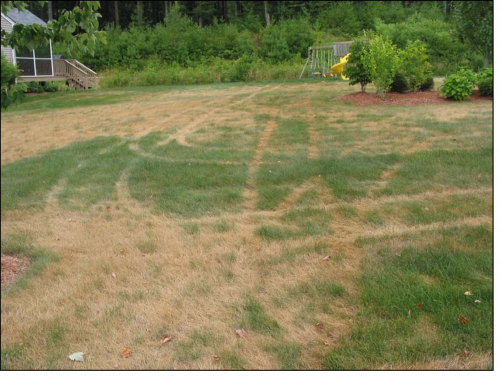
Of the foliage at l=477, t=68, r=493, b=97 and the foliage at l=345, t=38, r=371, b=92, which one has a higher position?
the foliage at l=345, t=38, r=371, b=92

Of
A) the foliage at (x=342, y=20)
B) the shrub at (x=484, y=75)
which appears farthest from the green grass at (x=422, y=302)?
→ the foliage at (x=342, y=20)

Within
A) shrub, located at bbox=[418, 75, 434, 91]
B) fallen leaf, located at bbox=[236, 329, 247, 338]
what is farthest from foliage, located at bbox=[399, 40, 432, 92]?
fallen leaf, located at bbox=[236, 329, 247, 338]

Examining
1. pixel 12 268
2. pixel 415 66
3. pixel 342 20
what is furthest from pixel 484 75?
pixel 342 20

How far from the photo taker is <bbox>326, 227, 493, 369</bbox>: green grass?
8.43 ft

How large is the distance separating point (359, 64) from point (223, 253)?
11432 millimetres

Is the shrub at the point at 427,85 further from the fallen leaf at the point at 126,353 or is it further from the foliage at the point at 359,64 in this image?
the fallen leaf at the point at 126,353

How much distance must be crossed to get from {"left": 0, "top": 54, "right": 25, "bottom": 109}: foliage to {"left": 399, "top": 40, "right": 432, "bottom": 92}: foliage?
42.0 ft

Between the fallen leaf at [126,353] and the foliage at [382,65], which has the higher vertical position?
the foliage at [382,65]

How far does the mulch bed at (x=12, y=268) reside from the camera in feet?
5.15

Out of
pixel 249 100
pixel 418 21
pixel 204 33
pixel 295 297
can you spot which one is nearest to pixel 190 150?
pixel 204 33

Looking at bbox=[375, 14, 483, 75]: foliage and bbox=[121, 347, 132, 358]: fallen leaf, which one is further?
bbox=[375, 14, 483, 75]: foliage

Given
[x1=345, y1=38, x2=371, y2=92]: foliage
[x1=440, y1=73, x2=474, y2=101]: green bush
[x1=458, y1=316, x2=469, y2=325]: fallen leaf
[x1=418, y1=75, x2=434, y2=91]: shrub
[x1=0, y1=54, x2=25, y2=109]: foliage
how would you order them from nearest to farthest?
[x1=0, y1=54, x2=25, y2=109]: foliage → [x1=458, y1=316, x2=469, y2=325]: fallen leaf → [x1=440, y1=73, x2=474, y2=101]: green bush → [x1=345, y1=38, x2=371, y2=92]: foliage → [x1=418, y1=75, x2=434, y2=91]: shrub

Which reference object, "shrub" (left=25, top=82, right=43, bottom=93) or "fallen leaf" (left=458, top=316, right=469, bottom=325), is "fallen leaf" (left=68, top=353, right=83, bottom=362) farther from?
"fallen leaf" (left=458, top=316, right=469, bottom=325)

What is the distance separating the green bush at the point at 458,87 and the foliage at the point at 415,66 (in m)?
1.43
